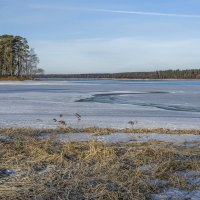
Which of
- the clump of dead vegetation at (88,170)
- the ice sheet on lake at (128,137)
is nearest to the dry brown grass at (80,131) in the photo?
the ice sheet on lake at (128,137)

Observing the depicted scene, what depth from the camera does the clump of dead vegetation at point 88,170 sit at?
5.91 meters

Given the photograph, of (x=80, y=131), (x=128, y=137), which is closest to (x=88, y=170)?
(x=128, y=137)

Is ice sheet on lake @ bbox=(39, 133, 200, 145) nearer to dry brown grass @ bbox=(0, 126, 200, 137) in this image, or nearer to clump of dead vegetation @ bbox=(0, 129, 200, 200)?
dry brown grass @ bbox=(0, 126, 200, 137)

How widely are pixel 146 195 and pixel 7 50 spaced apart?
3332 inches

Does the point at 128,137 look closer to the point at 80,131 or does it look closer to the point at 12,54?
the point at 80,131

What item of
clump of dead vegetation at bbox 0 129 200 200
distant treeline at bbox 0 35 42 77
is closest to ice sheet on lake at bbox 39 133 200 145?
clump of dead vegetation at bbox 0 129 200 200

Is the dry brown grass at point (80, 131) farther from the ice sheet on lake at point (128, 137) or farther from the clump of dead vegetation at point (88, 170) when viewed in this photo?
the clump of dead vegetation at point (88, 170)

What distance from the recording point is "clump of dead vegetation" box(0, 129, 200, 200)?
5.91m

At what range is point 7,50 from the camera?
288 ft

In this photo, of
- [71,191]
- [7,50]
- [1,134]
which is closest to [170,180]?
[71,191]

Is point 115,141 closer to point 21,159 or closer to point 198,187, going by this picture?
point 21,159

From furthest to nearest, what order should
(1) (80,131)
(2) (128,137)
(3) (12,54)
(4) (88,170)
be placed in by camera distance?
1. (3) (12,54)
2. (1) (80,131)
3. (2) (128,137)
4. (4) (88,170)

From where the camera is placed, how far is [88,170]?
7008 mm

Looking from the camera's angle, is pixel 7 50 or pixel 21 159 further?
pixel 7 50
